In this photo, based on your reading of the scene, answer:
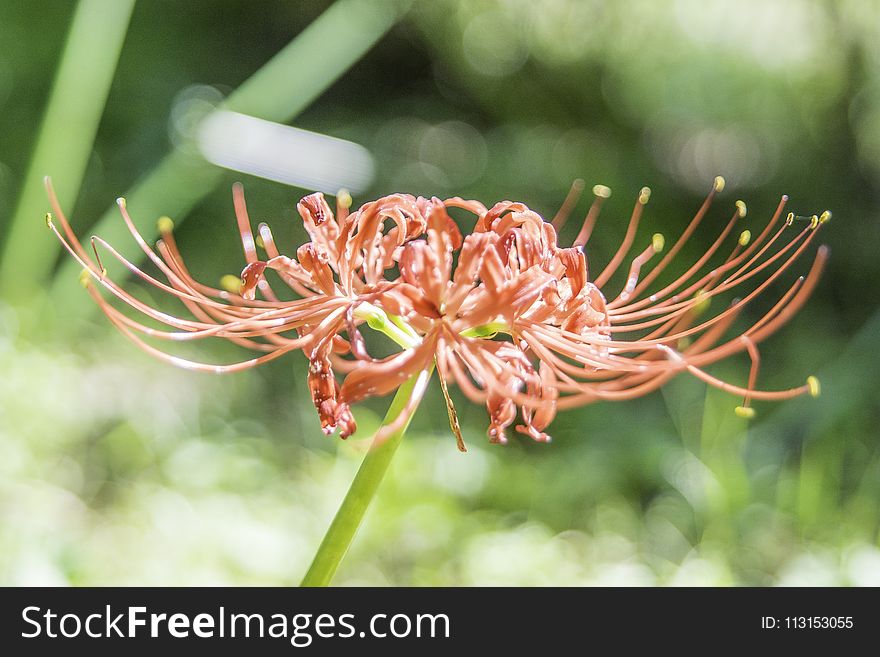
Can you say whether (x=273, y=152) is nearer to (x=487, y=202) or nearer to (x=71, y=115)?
(x=71, y=115)

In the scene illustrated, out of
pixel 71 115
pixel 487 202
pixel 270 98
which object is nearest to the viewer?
pixel 71 115

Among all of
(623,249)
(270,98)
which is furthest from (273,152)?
(623,249)

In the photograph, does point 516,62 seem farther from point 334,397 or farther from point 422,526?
point 334,397

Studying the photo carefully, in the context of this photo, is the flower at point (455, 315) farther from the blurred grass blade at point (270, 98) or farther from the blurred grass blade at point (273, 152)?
the blurred grass blade at point (273, 152)

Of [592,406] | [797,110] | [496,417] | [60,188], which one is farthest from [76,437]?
[797,110]

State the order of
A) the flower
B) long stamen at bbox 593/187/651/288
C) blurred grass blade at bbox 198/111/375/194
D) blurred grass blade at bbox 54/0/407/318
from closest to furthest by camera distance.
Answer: the flower < long stamen at bbox 593/187/651/288 < blurred grass blade at bbox 54/0/407/318 < blurred grass blade at bbox 198/111/375/194

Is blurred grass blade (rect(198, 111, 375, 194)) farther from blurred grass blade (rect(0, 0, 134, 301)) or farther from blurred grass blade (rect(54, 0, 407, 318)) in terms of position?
blurred grass blade (rect(0, 0, 134, 301))

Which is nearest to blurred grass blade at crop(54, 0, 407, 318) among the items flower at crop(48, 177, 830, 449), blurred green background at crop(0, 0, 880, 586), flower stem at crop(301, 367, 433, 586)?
blurred green background at crop(0, 0, 880, 586)
